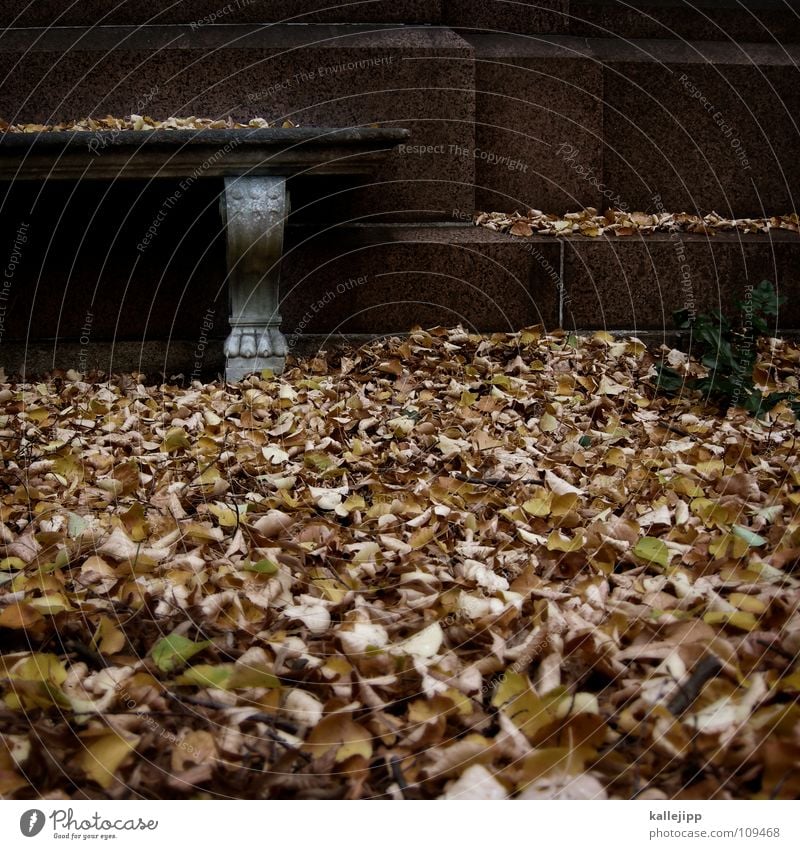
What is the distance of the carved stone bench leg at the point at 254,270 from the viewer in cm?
341

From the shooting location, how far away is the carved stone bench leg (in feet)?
11.2

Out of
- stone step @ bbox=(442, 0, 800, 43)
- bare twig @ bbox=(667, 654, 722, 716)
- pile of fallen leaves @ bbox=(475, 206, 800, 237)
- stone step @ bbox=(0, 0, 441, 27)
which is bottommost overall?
bare twig @ bbox=(667, 654, 722, 716)

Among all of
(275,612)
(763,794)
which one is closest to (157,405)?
(275,612)

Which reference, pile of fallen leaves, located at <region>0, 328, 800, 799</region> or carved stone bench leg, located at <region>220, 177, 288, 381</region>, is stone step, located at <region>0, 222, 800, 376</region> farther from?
pile of fallen leaves, located at <region>0, 328, 800, 799</region>

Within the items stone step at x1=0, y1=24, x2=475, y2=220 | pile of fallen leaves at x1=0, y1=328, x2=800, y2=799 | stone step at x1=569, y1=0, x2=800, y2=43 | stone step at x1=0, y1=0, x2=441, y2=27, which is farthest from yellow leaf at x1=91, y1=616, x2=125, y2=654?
stone step at x1=569, y1=0, x2=800, y2=43

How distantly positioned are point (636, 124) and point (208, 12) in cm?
233

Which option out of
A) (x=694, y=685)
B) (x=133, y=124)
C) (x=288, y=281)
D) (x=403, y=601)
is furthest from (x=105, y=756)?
(x=133, y=124)

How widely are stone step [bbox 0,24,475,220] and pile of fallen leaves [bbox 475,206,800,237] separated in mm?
360

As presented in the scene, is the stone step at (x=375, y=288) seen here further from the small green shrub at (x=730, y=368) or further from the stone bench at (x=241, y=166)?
the small green shrub at (x=730, y=368)

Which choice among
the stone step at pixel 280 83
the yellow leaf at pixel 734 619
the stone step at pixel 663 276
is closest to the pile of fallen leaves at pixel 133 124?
the stone step at pixel 280 83

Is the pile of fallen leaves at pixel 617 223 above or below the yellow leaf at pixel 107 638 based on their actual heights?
above

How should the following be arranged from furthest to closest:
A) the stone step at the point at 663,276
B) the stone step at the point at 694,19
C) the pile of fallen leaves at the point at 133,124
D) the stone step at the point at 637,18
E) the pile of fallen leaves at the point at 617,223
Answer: the stone step at the point at 694,19, the stone step at the point at 637,18, the pile of fallen leaves at the point at 617,223, the stone step at the point at 663,276, the pile of fallen leaves at the point at 133,124

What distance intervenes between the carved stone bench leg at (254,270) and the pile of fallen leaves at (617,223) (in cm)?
119

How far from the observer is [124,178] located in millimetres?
3295
